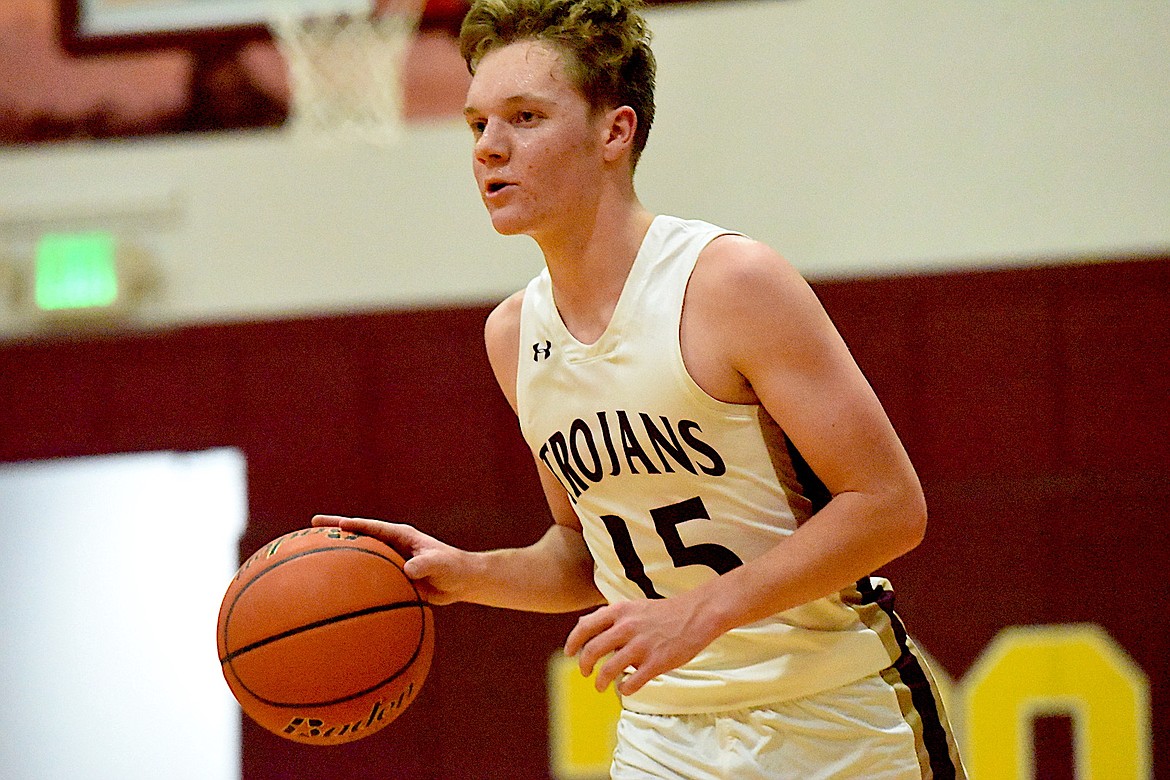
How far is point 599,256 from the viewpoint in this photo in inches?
92.2

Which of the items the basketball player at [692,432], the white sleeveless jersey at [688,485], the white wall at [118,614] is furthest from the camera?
the white wall at [118,614]

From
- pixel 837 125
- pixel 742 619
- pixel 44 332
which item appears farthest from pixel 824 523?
pixel 44 332

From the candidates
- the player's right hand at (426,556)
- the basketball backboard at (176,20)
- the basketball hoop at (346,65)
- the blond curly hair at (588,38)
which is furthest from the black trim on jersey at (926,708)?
the basketball backboard at (176,20)

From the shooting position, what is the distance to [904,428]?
481cm

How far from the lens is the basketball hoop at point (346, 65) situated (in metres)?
5.49

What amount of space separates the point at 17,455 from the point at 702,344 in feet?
13.8

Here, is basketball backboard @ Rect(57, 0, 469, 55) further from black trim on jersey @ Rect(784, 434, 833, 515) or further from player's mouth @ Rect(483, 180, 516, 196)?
black trim on jersey @ Rect(784, 434, 833, 515)

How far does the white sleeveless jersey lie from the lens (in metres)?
2.21

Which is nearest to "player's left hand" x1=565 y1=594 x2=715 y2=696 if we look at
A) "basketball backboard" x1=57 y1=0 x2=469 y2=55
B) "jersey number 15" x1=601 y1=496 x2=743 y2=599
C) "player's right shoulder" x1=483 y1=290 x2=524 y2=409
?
"jersey number 15" x1=601 y1=496 x2=743 y2=599

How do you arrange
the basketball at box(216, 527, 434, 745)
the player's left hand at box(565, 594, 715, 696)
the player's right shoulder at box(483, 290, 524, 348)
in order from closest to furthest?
1. the player's left hand at box(565, 594, 715, 696)
2. the basketball at box(216, 527, 434, 745)
3. the player's right shoulder at box(483, 290, 524, 348)

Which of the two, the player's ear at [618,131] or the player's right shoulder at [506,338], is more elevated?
the player's ear at [618,131]

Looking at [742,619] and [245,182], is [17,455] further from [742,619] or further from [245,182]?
[742,619]

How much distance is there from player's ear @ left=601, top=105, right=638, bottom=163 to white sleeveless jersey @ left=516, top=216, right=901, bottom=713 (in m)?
0.15

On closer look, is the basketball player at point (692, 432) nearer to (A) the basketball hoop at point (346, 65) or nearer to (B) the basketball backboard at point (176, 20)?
(A) the basketball hoop at point (346, 65)
